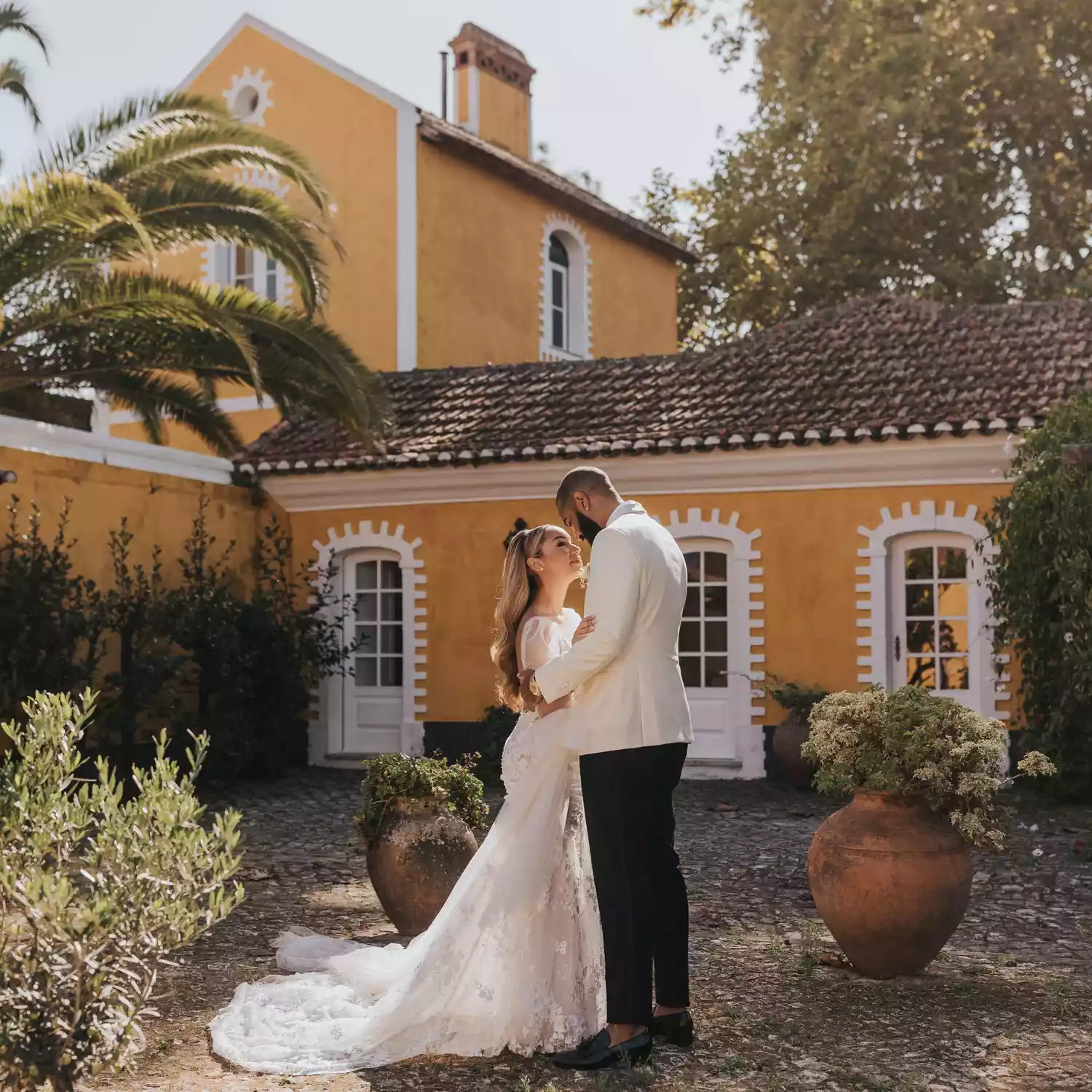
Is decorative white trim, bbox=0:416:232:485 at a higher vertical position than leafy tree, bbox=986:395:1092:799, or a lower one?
higher

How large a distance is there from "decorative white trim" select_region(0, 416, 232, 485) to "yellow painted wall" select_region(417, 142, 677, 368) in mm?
3811

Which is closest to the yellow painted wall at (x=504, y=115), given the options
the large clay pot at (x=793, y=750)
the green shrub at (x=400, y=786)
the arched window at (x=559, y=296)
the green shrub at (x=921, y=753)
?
the arched window at (x=559, y=296)

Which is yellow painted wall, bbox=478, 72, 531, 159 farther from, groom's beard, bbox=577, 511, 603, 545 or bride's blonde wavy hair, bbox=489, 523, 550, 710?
groom's beard, bbox=577, 511, 603, 545

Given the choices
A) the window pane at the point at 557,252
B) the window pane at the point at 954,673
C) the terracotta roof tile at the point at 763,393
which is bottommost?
the window pane at the point at 954,673

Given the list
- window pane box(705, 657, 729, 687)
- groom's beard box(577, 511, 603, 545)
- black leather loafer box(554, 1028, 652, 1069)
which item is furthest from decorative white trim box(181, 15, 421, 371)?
black leather loafer box(554, 1028, 652, 1069)

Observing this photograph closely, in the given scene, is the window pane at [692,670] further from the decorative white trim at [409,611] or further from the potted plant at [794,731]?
the decorative white trim at [409,611]

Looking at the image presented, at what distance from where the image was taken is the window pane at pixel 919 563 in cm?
1338

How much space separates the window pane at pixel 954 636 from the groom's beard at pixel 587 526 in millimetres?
9004

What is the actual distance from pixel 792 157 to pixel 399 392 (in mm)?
11476

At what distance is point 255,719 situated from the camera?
45.1 ft

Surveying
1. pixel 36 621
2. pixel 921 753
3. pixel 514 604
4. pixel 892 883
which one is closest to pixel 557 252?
pixel 36 621

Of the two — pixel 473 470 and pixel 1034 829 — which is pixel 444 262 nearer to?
pixel 473 470

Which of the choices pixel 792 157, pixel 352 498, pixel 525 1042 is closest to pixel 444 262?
pixel 352 498

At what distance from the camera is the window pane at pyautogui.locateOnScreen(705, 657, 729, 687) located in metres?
14.0
